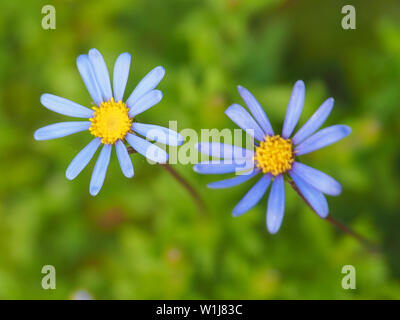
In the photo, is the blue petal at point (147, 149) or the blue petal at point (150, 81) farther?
the blue petal at point (150, 81)

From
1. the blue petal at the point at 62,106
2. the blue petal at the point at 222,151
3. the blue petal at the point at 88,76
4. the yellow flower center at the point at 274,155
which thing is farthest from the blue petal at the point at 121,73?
the yellow flower center at the point at 274,155

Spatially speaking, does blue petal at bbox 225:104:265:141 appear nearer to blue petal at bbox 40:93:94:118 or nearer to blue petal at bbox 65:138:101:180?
blue petal at bbox 65:138:101:180

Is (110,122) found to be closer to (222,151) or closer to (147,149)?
(147,149)

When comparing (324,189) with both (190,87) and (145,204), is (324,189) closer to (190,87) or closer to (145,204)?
(190,87)

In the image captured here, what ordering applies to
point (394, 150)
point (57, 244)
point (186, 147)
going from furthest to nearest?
point (57, 244), point (394, 150), point (186, 147)

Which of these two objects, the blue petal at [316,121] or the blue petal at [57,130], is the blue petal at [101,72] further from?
the blue petal at [316,121]

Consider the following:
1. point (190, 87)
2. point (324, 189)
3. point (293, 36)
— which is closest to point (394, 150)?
point (293, 36)
